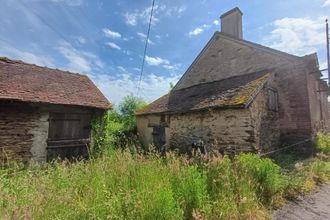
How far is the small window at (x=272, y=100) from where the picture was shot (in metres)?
10.7

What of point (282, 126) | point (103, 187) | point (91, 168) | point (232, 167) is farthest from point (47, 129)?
point (282, 126)

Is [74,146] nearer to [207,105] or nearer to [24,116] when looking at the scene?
[24,116]

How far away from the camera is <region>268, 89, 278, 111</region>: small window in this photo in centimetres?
1072

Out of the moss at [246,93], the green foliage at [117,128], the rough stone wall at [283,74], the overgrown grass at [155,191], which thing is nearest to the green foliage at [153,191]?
the overgrown grass at [155,191]

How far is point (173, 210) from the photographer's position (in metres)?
3.15

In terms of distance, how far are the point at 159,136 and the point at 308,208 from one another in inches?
350

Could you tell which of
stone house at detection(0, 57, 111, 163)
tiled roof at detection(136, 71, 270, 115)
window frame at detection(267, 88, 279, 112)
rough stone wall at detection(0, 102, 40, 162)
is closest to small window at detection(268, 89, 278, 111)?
window frame at detection(267, 88, 279, 112)

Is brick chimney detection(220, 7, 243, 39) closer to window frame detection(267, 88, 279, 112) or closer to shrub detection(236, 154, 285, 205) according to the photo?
window frame detection(267, 88, 279, 112)

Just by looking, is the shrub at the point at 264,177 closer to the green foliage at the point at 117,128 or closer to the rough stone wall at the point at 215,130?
the rough stone wall at the point at 215,130

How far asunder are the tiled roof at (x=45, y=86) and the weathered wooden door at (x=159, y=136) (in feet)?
11.1

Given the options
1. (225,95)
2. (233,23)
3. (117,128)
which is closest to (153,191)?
(225,95)

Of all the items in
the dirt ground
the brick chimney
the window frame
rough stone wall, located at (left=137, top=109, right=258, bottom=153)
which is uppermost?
the brick chimney

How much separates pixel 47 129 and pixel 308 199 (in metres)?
9.44

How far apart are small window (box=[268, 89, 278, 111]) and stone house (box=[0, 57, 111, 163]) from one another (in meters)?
8.10
